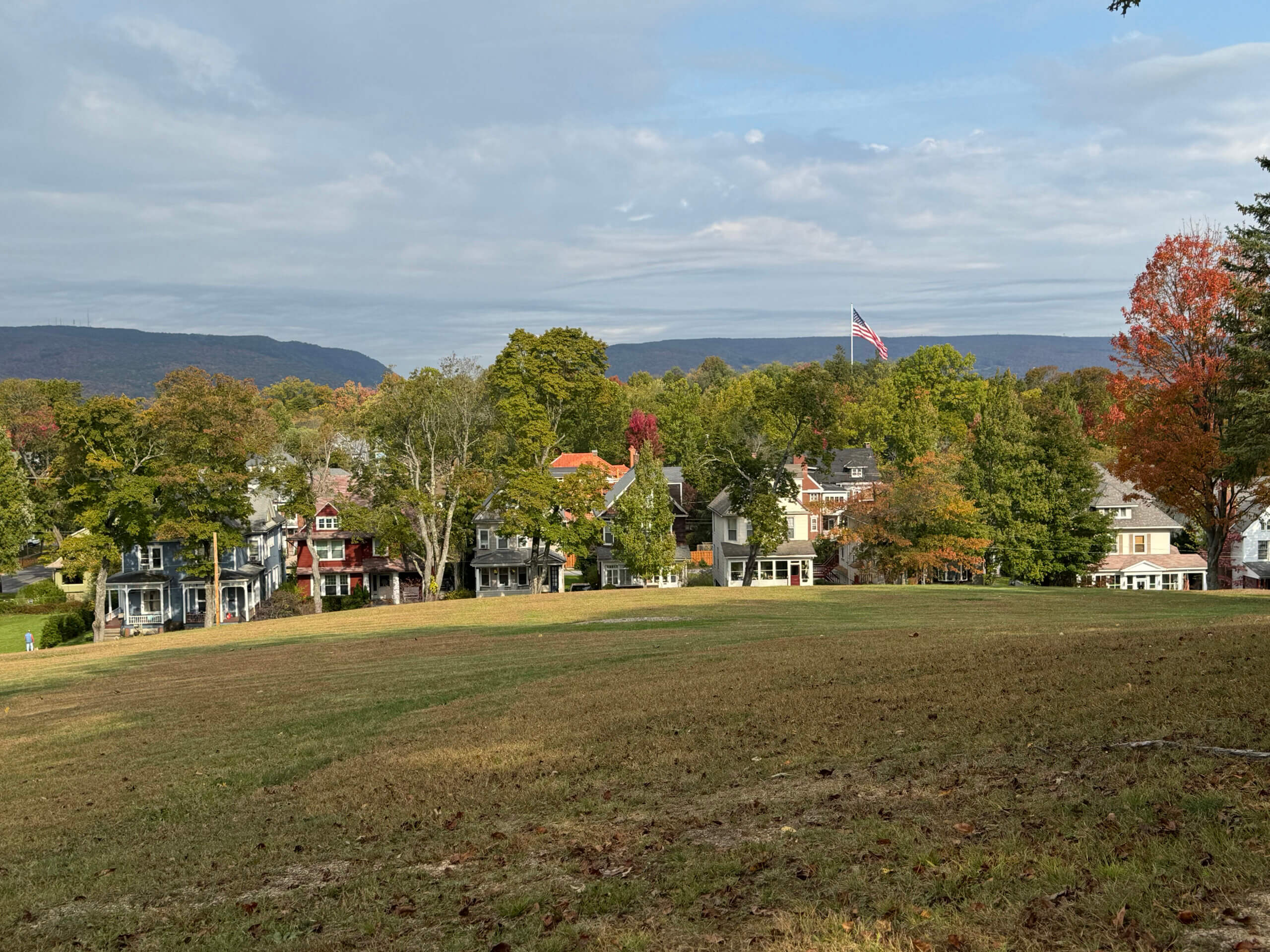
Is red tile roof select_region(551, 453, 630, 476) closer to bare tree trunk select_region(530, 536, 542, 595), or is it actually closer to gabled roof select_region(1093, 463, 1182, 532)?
bare tree trunk select_region(530, 536, 542, 595)

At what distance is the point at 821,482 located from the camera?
8850cm

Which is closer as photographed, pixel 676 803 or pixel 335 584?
pixel 676 803

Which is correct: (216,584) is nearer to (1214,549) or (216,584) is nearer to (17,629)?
(17,629)

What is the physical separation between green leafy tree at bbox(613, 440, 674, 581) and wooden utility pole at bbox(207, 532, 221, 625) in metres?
21.7

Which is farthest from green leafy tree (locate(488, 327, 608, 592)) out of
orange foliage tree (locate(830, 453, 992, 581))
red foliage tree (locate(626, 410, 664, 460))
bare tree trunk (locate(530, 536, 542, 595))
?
red foliage tree (locate(626, 410, 664, 460))

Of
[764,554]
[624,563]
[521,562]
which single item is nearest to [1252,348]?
[764,554]

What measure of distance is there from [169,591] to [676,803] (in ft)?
187

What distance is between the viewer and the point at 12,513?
63.0m

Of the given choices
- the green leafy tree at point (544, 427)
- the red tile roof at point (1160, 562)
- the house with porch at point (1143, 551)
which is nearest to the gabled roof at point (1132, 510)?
the house with porch at point (1143, 551)

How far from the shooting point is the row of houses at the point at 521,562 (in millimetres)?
58781

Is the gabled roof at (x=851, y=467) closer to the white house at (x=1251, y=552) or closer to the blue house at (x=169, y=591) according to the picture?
the white house at (x=1251, y=552)

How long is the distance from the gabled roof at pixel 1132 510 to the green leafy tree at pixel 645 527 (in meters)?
29.3

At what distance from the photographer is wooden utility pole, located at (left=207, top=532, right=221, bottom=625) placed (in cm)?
4894

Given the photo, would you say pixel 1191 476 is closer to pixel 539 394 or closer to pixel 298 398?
pixel 539 394
